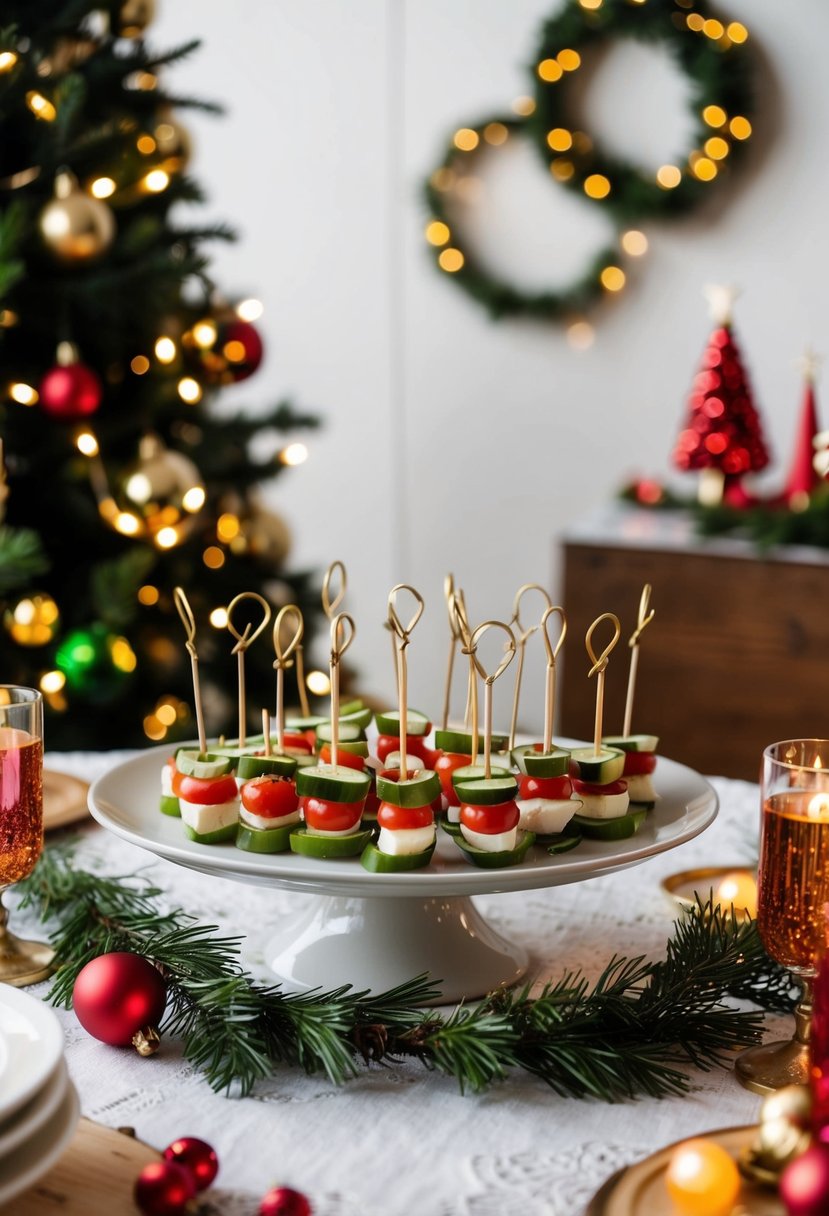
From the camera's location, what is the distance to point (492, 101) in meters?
3.25

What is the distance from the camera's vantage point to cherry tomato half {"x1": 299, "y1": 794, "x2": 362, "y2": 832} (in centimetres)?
82

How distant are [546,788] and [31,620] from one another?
129 centimetres

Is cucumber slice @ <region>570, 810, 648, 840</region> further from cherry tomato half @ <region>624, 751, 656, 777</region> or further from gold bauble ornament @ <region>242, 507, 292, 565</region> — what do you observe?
gold bauble ornament @ <region>242, 507, 292, 565</region>

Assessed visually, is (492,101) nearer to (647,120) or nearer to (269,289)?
(647,120)

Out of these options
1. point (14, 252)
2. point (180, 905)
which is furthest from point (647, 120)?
point (180, 905)

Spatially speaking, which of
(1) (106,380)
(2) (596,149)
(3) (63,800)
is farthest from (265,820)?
(2) (596,149)

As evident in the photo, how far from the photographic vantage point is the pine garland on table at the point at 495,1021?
761 millimetres

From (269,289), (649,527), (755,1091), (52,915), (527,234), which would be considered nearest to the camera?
(755,1091)

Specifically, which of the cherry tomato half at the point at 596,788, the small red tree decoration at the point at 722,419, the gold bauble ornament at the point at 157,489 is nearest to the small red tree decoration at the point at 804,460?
the small red tree decoration at the point at 722,419

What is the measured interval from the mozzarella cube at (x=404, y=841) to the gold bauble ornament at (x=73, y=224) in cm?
131

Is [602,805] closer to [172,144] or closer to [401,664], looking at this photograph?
[401,664]

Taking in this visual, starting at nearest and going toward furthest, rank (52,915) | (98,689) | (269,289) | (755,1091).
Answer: (755,1091)
(52,915)
(98,689)
(269,289)

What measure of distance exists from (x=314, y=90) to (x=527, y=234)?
74cm

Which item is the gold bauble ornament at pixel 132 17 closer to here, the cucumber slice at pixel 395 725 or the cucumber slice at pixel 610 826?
the cucumber slice at pixel 395 725
